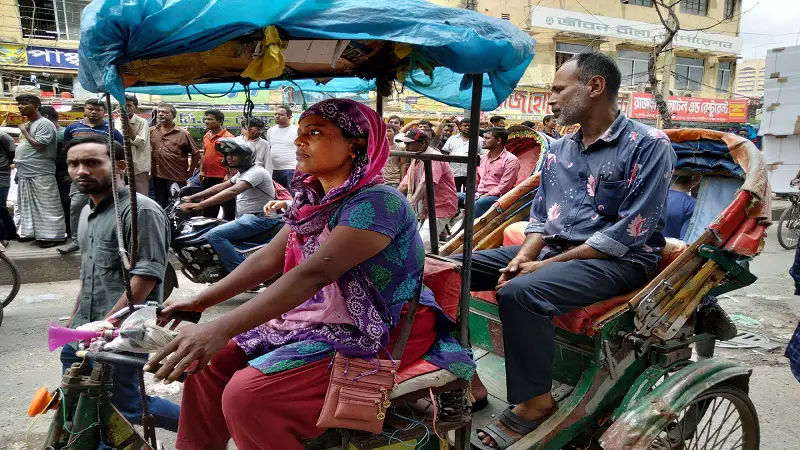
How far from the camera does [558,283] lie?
2.56m

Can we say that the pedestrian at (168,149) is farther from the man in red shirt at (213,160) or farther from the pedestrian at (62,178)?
the pedestrian at (62,178)

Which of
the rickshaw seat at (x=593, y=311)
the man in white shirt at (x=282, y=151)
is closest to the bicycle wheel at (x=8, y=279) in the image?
the man in white shirt at (x=282, y=151)

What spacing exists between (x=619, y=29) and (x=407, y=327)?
28.4 meters

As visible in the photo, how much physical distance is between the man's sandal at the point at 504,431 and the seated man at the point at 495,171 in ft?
17.0

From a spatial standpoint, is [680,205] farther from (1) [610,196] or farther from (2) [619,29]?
(2) [619,29]

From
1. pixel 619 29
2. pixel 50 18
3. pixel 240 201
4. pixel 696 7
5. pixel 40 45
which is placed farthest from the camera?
pixel 696 7

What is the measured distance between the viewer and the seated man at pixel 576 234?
2529mm

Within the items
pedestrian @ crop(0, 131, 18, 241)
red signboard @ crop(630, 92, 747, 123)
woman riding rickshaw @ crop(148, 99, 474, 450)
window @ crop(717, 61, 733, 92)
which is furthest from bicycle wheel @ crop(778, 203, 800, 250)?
window @ crop(717, 61, 733, 92)

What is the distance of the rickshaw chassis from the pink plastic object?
5.35ft

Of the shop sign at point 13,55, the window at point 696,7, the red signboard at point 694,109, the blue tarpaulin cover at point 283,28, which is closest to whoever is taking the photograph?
the blue tarpaulin cover at point 283,28

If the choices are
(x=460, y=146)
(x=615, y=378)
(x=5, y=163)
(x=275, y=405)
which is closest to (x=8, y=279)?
(x=5, y=163)

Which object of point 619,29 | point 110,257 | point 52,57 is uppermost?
point 619,29

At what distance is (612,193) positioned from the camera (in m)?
2.83

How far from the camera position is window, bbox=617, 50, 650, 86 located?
27.7 metres
